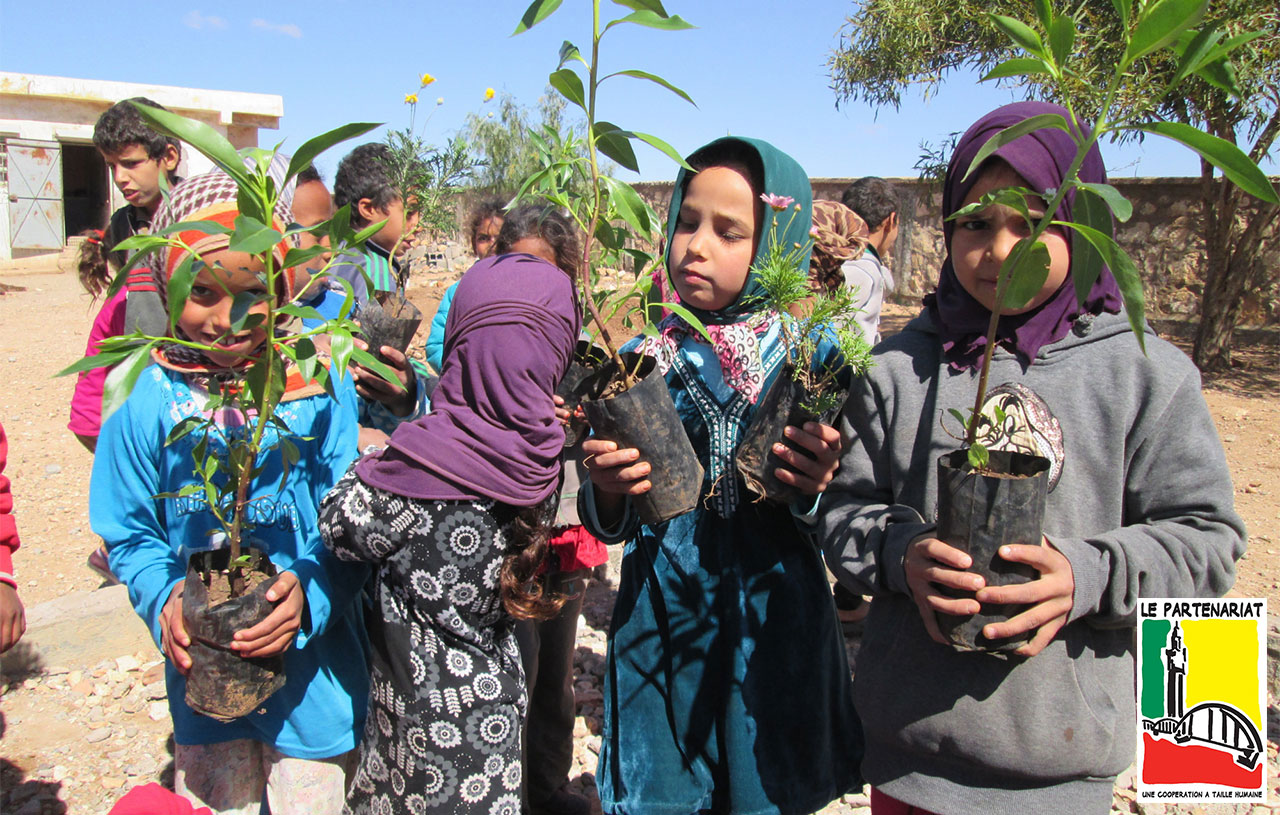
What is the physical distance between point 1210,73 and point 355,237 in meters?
1.28

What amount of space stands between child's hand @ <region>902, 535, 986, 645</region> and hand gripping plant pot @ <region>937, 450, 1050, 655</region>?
14 mm

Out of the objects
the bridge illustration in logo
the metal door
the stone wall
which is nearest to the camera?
the bridge illustration in logo

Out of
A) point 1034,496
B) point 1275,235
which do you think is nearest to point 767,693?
point 1034,496

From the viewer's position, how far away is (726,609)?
66.3 inches

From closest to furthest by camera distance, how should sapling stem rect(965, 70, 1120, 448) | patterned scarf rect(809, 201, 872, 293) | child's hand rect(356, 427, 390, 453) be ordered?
sapling stem rect(965, 70, 1120, 448), child's hand rect(356, 427, 390, 453), patterned scarf rect(809, 201, 872, 293)

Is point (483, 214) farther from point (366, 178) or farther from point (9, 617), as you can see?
point (9, 617)

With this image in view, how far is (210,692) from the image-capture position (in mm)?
1561

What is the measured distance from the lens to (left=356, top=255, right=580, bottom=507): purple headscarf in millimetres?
1733

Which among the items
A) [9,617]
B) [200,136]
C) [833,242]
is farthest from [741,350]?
[833,242]

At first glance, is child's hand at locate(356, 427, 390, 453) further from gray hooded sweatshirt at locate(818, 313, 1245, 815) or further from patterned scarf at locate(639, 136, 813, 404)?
gray hooded sweatshirt at locate(818, 313, 1245, 815)

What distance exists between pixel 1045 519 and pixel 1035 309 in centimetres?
36

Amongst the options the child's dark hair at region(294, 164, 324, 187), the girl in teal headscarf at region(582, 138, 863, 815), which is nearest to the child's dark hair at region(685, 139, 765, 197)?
the girl in teal headscarf at region(582, 138, 863, 815)

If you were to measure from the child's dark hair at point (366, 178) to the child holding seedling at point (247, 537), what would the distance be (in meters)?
1.72

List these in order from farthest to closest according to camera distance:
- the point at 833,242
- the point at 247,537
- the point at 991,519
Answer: the point at 833,242 → the point at 247,537 → the point at 991,519
